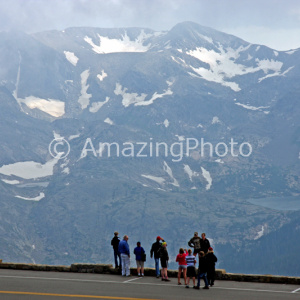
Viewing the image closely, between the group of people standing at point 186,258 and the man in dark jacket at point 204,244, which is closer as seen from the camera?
the group of people standing at point 186,258

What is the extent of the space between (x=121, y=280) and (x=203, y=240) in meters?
7.09

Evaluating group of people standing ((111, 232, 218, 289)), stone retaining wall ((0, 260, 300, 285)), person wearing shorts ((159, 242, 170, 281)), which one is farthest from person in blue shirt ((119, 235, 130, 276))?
person wearing shorts ((159, 242, 170, 281))

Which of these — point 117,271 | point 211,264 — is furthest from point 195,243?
point 117,271

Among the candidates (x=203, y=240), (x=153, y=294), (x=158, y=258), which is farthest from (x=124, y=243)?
(x=153, y=294)

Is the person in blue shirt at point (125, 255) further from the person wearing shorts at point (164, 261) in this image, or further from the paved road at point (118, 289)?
the person wearing shorts at point (164, 261)

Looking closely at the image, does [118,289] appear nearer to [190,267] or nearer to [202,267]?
[190,267]

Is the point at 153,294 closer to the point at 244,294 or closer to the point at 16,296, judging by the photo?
the point at 244,294

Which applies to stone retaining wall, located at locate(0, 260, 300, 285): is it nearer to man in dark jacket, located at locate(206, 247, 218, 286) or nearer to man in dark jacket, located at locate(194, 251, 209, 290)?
man in dark jacket, located at locate(206, 247, 218, 286)

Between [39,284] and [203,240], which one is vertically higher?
[203,240]

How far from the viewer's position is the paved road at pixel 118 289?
A: 38734 millimetres

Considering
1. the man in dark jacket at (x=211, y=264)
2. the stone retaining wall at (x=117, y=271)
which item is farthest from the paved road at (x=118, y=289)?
the stone retaining wall at (x=117, y=271)

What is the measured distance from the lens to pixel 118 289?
137 ft

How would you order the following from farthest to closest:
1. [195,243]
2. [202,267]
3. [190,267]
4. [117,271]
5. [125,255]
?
[117,271] < [125,255] < [195,243] < [190,267] < [202,267]

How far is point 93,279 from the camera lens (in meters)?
47.4
